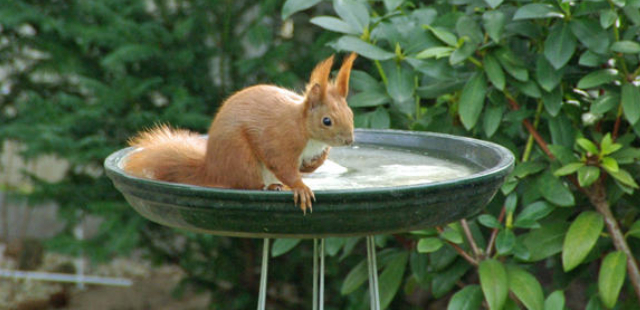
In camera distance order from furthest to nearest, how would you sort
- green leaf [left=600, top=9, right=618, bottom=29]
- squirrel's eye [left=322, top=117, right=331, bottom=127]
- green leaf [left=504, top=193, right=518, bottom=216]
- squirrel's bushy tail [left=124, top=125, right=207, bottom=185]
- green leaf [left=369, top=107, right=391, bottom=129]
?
green leaf [left=369, top=107, right=391, bottom=129] < green leaf [left=504, top=193, right=518, bottom=216] < green leaf [left=600, top=9, right=618, bottom=29] < squirrel's bushy tail [left=124, top=125, right=207, bottom=185] < squirrel's eye [left=322, top=117, right=331, bottom=127]

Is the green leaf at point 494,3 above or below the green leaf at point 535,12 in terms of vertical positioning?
above

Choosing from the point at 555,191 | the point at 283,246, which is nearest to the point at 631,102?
the point at 555,191

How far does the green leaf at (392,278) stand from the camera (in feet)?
7.77

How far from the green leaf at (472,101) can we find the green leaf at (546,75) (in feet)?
0.49

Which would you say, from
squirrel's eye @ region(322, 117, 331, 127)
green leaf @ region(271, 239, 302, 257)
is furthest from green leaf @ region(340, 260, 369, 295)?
squirrel's eye @ region(322, 117, 331, 127)

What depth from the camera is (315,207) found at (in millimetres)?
1271

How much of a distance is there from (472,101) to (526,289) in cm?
52

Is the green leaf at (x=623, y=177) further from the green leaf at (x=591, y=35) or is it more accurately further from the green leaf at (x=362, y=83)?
the green leaf at (x=362, y=83)

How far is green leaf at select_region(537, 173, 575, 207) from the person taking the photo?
208cm

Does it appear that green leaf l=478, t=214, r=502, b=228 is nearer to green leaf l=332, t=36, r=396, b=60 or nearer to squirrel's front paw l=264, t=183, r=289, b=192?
green leaf l=332, t=36, r=396, b=60

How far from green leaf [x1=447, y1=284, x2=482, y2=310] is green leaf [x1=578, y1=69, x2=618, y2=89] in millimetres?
609

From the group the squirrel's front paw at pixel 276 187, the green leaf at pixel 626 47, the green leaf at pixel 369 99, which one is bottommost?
the squirrel's front paw at pixel 276 187

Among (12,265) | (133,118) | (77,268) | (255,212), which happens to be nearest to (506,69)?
(255,212)

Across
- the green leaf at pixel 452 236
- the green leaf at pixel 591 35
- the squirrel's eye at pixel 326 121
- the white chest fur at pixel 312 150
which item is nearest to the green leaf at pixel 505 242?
the green leaf at pixel 452 236
